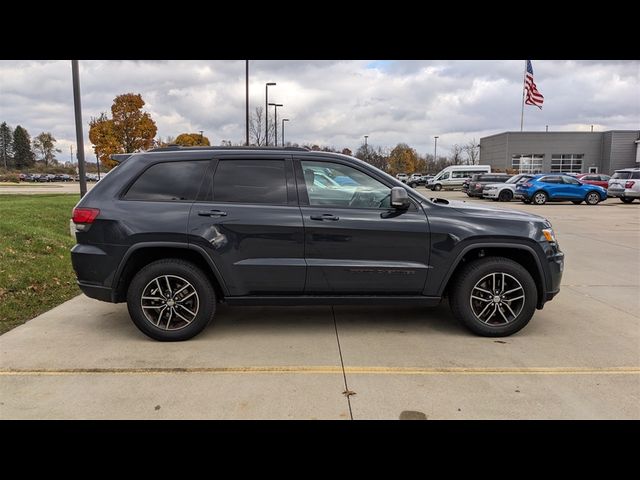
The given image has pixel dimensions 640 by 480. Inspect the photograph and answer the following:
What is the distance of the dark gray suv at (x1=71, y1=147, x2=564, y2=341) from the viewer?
4.40m

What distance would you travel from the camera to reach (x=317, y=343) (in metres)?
4.46

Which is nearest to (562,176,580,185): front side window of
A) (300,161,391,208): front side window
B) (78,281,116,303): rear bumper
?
(300,161,391,208): front side window

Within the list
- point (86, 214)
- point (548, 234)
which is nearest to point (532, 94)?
point (548, 234)

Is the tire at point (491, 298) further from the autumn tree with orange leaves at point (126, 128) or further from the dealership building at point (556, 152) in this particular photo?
the dealership building at point (556, 152)

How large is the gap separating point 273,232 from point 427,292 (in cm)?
161

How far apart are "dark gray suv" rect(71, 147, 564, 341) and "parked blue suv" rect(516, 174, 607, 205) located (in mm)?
22248

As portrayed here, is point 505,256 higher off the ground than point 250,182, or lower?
lower

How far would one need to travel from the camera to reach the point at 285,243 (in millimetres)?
4422

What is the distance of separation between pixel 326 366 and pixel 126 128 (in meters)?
40.9

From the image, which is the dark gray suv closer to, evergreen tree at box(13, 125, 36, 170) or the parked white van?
the parked white van

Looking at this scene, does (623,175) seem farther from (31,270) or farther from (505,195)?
(31,270)

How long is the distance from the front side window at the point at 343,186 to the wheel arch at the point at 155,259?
3.98 feet

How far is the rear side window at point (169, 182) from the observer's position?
4.51 m

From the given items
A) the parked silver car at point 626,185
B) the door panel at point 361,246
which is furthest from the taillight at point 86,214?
the parked silver car at point 626,185
